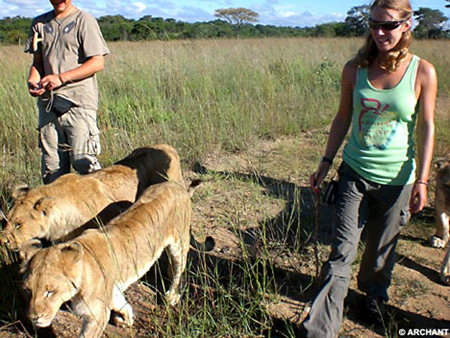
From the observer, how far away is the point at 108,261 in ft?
8.27

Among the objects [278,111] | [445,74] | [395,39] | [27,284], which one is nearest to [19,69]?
[278,111]

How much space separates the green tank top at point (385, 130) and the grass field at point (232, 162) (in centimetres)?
79

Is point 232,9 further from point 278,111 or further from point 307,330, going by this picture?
point 307,330

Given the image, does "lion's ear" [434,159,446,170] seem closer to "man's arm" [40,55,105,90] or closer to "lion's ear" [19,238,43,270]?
"man's arm" [40,55,105,90]

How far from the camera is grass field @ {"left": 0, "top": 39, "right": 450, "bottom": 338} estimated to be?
300 cm

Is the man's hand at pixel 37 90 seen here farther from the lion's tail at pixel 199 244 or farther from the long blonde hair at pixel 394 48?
the long blonde hair at pixel 394 48

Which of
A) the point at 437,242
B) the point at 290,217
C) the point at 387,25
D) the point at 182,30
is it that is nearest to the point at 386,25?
the point at 387,25

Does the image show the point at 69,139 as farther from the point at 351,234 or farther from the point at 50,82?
the point at 351,234

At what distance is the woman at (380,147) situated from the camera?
8.25ft

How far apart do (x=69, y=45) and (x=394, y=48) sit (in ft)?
8.42

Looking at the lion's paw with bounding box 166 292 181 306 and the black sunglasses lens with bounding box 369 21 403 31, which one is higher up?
the black sunglasses lens with bounding box 369 21 403 31

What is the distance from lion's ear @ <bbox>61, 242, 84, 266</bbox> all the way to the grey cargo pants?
4.36ft

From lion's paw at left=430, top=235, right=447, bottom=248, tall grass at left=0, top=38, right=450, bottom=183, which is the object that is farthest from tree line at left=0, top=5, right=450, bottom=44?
lion's paw at left=430, top=235, right=447, bottom=248

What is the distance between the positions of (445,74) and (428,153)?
9827 millimetres
